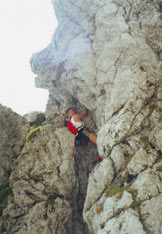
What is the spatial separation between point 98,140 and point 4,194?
10686 millimetres

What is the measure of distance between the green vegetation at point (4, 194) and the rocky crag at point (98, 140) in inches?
3.6

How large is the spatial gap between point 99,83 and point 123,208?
41.5 feet

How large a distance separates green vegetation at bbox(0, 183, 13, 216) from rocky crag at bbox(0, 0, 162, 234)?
91 mm

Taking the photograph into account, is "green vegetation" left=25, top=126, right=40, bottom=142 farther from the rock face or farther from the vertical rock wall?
the vertical rock wall

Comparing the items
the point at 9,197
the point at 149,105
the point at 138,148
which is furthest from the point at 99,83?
the point at 9,197

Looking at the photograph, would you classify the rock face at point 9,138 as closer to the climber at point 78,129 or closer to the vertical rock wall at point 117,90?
the climber at point 78,129

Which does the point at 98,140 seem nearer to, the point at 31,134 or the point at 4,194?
the point at 31,134

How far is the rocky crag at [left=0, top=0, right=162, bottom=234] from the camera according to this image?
11312 millimetres

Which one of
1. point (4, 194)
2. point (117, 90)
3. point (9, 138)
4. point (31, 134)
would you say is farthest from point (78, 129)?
point (4, 194)

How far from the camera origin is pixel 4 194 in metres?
17.0

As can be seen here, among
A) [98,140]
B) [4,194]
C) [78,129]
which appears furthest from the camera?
[78,129]

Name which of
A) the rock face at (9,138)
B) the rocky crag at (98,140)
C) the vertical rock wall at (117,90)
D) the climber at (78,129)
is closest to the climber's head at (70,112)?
the climber at (78,129)

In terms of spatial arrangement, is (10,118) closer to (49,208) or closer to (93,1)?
(49,208)

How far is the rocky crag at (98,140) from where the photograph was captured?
1131 centimetres
